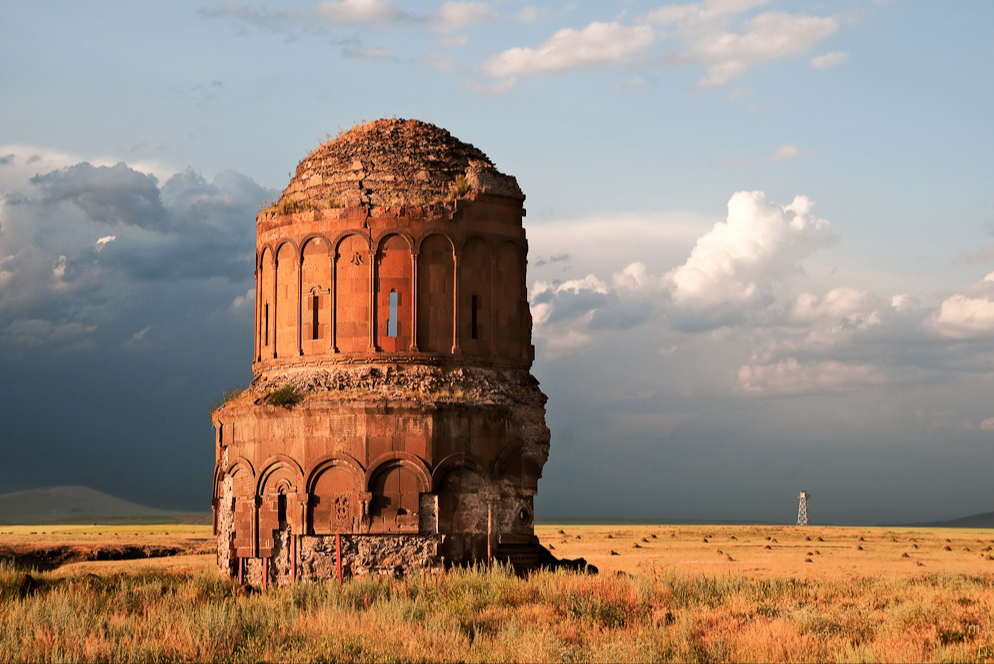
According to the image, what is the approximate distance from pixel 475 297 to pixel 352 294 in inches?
102

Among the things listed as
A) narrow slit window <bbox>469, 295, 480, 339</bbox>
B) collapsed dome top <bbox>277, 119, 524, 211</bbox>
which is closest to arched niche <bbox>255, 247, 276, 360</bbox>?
collapsed dome top <bbox>277, 119, 524, 211</bbox>

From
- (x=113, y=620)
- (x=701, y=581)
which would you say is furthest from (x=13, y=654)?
(x=701, y=581)

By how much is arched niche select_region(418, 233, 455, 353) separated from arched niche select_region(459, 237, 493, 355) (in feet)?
0.85

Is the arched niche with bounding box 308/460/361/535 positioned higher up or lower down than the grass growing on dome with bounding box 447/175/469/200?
lower down

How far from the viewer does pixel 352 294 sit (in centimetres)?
2316

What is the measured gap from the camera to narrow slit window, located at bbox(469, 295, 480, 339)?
23406mm

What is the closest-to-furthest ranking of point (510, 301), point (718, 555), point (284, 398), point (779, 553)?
1. point (284, 398)
2. point (510, 301)
3. point (718, 555)
4. point (779, 553)

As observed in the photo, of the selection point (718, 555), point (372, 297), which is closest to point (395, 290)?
point (372, 297)

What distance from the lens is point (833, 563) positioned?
125 feet

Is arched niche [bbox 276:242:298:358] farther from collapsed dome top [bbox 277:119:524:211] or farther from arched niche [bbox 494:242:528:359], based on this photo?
arched niche [bbox 494:242:528:359]

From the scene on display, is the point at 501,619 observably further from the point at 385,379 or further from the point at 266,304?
the point at 266,304

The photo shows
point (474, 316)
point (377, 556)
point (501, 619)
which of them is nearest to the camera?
point (501, 619)

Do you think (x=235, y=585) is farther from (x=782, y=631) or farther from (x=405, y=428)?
(x=782, y=631)

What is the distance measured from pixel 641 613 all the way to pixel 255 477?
29.7 feet
